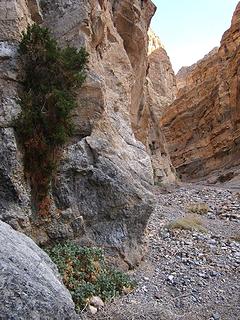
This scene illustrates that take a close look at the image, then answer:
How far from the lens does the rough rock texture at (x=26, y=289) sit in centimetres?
423

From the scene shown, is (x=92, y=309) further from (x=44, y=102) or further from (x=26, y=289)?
(x=44, y=102)

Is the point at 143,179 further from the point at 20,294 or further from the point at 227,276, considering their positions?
the point at 20,294

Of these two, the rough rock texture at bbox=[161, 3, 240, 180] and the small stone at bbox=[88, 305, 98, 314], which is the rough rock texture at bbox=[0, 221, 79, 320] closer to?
the small stone at bbox=[88, 305, 98, 314]

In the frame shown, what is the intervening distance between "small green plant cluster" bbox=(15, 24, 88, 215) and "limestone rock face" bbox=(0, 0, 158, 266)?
26 cm

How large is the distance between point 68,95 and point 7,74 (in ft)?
4.72

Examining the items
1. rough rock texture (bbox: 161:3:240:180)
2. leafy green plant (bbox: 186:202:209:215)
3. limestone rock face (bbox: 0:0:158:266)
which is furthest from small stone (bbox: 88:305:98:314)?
rough rock texture (bbox: 161:3:240:180)

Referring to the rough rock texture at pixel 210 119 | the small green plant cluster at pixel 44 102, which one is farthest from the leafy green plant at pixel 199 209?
the rough rock texture at pixel 210 119

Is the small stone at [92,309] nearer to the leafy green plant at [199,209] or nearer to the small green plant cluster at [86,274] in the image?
the small green plant cluster at [86,274]

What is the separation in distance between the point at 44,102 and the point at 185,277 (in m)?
5.02

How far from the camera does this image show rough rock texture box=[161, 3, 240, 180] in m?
36.4

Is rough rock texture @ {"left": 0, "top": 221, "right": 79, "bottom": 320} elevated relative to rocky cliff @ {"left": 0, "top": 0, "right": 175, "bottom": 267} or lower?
lower

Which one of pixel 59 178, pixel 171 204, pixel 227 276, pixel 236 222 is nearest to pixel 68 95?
pixel 59 178

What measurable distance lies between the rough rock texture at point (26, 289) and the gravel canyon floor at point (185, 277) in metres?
1.61

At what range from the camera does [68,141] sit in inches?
348
